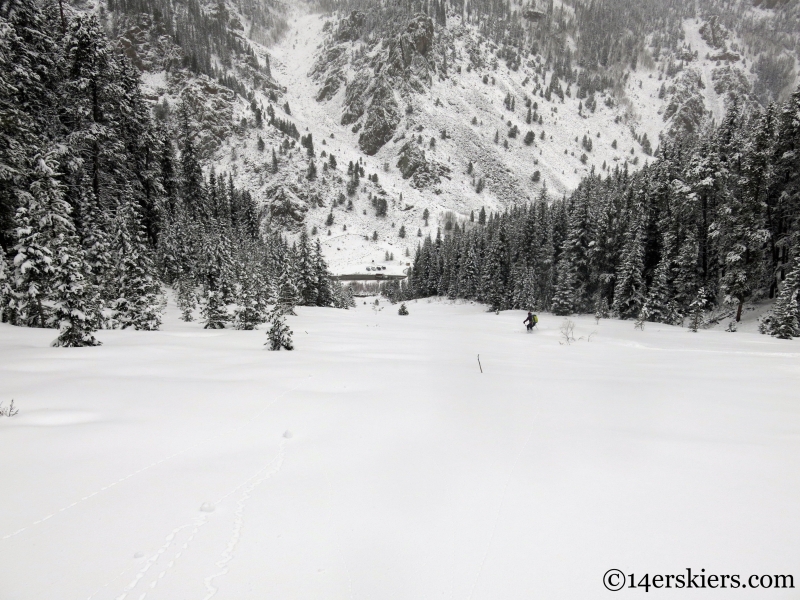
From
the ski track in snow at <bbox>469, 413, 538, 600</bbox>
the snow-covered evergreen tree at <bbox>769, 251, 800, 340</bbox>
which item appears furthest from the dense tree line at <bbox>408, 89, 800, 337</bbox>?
the ski track in snow at <bbox>469, 413, 538, 600</bbox>

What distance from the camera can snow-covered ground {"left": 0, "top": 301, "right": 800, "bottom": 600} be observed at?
2.55 metres

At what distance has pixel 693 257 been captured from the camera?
26.6 m

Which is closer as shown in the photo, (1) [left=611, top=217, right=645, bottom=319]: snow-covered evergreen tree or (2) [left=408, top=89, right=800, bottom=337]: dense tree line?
(2) [left=408, top=89, right=800, bottom=337]: dense tree line

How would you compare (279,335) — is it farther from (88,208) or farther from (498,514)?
→ (88,208)

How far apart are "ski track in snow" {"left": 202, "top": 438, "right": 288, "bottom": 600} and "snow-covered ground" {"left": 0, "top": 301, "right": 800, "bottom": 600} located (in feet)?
0.08

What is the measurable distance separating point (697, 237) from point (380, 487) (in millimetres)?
34104

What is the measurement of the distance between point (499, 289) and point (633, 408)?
142ft

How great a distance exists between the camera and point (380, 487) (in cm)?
367

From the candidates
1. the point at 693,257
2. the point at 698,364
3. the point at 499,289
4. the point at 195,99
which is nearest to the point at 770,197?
the point at 693,257

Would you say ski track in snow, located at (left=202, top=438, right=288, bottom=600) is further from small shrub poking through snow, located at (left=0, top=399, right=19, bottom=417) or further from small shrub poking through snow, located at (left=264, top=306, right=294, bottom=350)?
small shrub poking through snow, located at (left=264, top=306, right=294, bottom=350)

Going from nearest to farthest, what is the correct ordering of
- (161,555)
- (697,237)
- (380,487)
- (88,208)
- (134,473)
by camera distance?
(161,555) < (380,487) < (134,473) < (88,208) < (697,237)

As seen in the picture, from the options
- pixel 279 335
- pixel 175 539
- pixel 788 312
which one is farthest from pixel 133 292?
pixel 788 312

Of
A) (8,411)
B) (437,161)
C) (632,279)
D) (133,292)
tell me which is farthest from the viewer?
(437,161)

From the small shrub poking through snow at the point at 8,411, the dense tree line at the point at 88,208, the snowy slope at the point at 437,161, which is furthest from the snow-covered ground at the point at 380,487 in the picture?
the snowy slope at the point at 437,161
